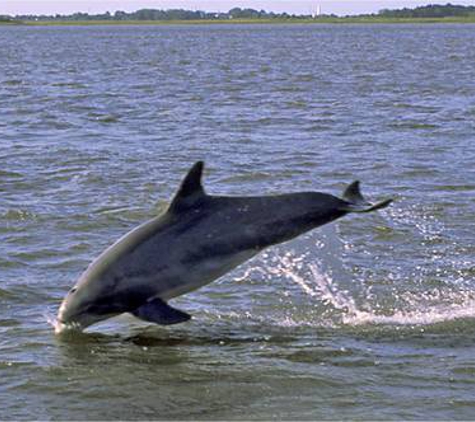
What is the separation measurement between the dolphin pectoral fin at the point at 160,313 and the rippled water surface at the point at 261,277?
15.2 inches

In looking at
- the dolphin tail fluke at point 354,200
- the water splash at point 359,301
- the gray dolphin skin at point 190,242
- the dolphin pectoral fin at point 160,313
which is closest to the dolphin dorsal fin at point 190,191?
the gray dolphin skin at point 190,242

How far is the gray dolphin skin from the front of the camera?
9242 millimetres

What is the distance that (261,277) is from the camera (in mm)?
11984

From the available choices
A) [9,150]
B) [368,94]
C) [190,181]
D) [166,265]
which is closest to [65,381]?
[166,265]

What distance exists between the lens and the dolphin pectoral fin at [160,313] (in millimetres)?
9047

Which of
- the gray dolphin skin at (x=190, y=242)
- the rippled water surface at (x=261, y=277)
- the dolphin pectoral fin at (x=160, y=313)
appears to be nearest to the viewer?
the rippled water surface at (x=261, y=277)

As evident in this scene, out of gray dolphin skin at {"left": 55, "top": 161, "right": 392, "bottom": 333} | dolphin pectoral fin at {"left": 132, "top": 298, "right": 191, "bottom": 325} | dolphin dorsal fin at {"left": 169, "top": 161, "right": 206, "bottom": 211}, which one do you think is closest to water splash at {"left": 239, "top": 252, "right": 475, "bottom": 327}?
gray dolphin skin at {"left": 55, "top": 161, "right": 392, "bottom": 333}

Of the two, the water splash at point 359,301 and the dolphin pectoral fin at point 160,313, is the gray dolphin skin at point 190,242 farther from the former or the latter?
the water splash at point 359,301

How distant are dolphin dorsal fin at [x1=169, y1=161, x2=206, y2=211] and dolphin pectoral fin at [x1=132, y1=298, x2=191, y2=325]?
2.48 ft

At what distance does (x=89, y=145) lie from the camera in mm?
22219

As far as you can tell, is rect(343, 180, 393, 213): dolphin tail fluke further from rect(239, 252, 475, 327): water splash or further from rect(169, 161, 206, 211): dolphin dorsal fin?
rect(239, 252, 475, 327): water splash

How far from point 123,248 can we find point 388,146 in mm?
12810

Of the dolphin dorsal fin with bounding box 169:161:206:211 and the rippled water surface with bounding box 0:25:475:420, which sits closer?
the rippled water surface with bounding box 0:25:475:420

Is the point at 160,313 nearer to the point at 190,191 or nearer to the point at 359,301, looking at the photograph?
the point at 190,191
